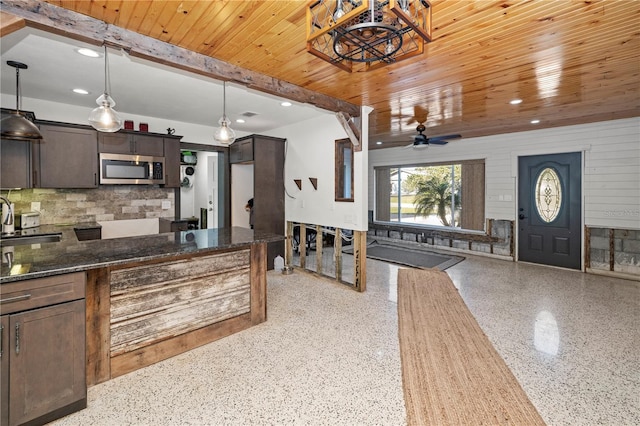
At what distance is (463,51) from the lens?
2635 mm

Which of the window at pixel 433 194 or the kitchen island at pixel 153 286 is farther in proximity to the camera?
the window at pixel 433 194

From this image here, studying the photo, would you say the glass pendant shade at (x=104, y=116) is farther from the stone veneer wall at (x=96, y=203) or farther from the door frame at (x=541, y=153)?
the door frame at (x=541, y=153)

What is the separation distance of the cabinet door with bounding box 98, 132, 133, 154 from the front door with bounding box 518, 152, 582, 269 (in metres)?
7.05

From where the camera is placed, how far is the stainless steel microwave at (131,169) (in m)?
4.38

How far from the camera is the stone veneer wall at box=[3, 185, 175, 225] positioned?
13.7 ft

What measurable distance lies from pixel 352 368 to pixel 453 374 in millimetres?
793

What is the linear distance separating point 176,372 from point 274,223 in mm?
3274

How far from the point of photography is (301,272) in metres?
5.26

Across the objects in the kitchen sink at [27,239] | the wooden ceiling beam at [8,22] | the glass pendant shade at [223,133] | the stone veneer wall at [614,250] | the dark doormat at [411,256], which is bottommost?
the dark doormat at [411,256]

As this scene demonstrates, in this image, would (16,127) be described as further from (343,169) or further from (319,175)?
(343,169)

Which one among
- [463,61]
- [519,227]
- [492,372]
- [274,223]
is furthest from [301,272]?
[519,227]

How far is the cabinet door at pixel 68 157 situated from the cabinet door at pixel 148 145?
51 centimetres

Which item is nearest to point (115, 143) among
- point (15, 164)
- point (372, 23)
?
point (15, 164)

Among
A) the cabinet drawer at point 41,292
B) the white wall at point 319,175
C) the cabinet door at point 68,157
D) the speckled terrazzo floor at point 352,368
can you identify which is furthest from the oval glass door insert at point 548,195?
the cabinet door at point 68,157
